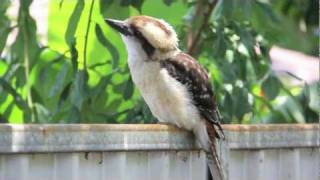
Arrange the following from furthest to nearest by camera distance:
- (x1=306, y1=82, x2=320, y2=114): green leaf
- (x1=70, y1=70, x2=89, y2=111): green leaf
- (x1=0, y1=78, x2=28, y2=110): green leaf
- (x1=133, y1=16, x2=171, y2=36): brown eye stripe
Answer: (x1=306, y1=82, x2=320, y2=114): green leaf → (x1=0, y1=78, x2=28, y2=110): green leaf → (x1=70, y1=70, x2=89, y2=111): green leaf → (x1=133, y1=16, x2=171, y2=36): brown eye stripe

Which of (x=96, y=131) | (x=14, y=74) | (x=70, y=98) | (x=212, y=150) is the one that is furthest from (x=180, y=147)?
(x=14, y=74)

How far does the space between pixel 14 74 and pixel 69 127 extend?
2431 mm

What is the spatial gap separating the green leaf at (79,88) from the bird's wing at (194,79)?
92cm

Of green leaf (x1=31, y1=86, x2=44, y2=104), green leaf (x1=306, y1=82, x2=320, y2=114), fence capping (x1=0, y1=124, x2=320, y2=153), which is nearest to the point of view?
fence capping (x1=0, y1=124, x2=320, y2=153)

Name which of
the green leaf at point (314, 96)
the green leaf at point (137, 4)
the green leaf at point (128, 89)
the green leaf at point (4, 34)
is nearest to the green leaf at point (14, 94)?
the green leaf at point (4, 34)

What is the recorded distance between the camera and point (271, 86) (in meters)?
5.64

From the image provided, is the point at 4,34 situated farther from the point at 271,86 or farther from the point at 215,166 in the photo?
the point at 215,166

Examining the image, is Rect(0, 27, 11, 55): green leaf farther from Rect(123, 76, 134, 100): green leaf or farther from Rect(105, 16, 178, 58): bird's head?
Rect(105, 16, 178, 58): bird's head

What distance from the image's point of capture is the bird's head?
421 centimetres

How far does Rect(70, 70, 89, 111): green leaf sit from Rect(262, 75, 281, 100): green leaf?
4.00ft

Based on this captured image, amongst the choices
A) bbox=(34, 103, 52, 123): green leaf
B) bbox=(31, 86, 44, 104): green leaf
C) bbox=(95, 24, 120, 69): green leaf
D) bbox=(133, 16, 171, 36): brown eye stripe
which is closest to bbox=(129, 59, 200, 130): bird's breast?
bbox=(133, 16, 171, 36): brown eye stripe

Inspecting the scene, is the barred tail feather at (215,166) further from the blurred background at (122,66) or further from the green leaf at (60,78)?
the green leaf at (60,78)

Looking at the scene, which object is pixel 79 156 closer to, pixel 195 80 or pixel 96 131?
pixel 96 131

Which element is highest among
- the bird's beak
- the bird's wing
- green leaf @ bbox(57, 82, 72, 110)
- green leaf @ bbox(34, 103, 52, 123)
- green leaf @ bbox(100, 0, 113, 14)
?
green leaf @ bbox(100, 0, 113, 14)
